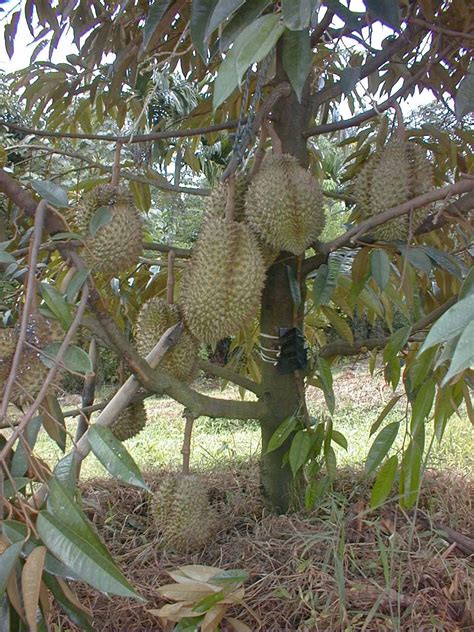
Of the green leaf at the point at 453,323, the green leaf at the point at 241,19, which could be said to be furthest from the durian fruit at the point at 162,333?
the green leaf at the point at 453,323

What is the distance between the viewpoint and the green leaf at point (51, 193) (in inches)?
27.1

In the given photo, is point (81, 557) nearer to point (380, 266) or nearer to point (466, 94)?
point (380, 266)

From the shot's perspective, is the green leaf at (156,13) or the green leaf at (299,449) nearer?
the green leaf at (156,13)

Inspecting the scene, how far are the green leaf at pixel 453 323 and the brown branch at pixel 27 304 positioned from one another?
1.12 ft

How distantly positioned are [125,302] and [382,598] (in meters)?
0.81

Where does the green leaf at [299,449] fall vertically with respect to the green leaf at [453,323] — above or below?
below

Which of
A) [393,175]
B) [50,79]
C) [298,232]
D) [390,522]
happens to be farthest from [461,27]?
[390,522]

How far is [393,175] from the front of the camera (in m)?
0.97

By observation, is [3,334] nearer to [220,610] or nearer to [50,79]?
[220,610]

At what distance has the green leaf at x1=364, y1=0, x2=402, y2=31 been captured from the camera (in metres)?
0.68

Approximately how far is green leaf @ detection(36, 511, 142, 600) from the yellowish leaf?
0.01 m

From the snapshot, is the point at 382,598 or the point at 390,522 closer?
the point at 382,598

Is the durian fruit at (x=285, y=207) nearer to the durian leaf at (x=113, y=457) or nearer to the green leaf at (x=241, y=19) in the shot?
the green leaf at (x=241, y=19)

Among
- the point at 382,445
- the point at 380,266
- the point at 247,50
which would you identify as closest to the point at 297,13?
the point at 247,50
